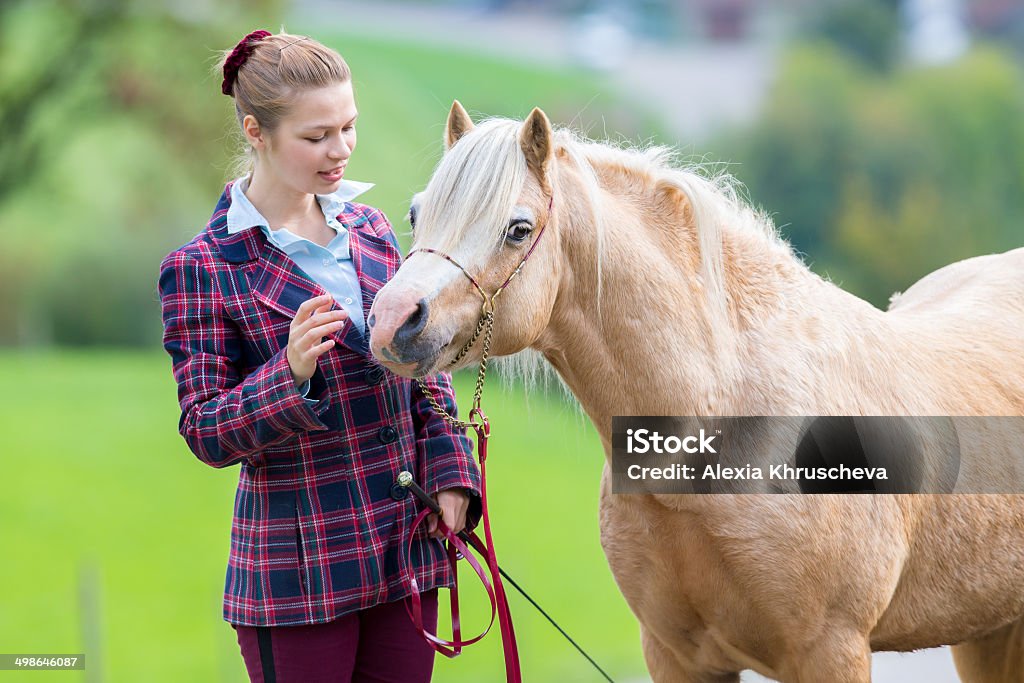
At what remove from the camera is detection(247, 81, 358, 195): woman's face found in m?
2.07

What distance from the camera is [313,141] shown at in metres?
2.09

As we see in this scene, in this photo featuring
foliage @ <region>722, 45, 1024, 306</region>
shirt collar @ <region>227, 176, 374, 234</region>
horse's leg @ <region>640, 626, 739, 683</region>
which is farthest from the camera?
foliage @ <region>722, 45, 1024, 306</region>

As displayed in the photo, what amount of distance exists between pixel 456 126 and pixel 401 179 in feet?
42.5

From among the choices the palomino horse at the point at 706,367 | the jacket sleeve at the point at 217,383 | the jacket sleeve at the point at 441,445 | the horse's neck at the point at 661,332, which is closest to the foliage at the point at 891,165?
the palomino horse at the point at 706,367

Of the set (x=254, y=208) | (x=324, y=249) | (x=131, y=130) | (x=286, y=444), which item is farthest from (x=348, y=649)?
(x=131, y=130)

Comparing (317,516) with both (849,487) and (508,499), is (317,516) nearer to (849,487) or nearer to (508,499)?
(849,487)

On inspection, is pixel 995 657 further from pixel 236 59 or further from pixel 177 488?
pixel 177 488

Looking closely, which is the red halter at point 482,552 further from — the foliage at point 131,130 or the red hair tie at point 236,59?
the foliage at point 131,130

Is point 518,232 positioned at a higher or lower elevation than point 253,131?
lower

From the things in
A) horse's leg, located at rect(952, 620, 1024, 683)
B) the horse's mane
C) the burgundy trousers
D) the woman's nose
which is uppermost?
the woman's nose

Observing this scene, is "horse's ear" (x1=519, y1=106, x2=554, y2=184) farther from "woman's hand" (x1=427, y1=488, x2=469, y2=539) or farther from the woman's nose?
"woman's hand" (x1=427, y1=488, x2=469, y2=539)

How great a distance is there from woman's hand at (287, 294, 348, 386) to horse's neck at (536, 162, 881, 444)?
500 millimetres

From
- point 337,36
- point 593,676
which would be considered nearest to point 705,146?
point 337,36

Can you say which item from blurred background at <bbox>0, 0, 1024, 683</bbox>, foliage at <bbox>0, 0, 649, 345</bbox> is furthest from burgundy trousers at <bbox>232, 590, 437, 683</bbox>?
foliage at <bbox>0, 0, 649, 345</bbox>
